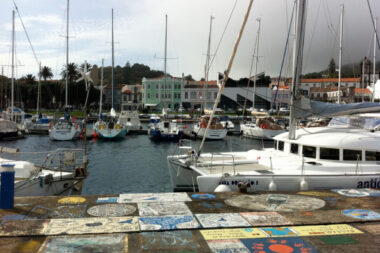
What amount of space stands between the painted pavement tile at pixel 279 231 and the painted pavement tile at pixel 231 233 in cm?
15

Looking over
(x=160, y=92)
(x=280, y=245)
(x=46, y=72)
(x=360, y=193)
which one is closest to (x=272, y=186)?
(x=360, y=193)

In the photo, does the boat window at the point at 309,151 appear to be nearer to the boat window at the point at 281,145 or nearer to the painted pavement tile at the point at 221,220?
the boat window at the point at 281,145

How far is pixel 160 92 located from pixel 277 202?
348ft

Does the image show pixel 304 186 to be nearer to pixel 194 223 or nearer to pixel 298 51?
pixel 194 223

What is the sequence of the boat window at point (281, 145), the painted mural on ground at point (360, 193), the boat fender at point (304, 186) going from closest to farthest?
the painted mural on ground at point (360, 193)
the boat fender at point (304, 186)
the boat window at point (281, 145)

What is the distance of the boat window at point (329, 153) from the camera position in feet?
51.5

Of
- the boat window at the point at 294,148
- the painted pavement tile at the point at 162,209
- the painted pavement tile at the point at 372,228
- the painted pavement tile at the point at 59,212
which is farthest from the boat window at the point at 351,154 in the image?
the painted pavement tile at the point at 59,212

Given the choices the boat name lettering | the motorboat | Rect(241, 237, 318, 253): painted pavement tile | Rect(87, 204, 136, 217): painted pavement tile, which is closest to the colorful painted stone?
Rect(87, 204, 136, 217): painted pavement tile

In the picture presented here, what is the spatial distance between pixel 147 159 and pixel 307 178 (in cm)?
2201

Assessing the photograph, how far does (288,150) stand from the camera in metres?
17.4

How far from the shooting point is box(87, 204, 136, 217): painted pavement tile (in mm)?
9797

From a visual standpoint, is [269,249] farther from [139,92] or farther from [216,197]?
[139,92]

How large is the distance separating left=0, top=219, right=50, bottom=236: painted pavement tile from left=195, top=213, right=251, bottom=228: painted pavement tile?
12.6ft

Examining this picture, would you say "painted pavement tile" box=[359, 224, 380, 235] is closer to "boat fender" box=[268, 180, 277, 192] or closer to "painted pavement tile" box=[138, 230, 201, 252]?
"painted pavement tile" box=[138, 230, 201, 252]
